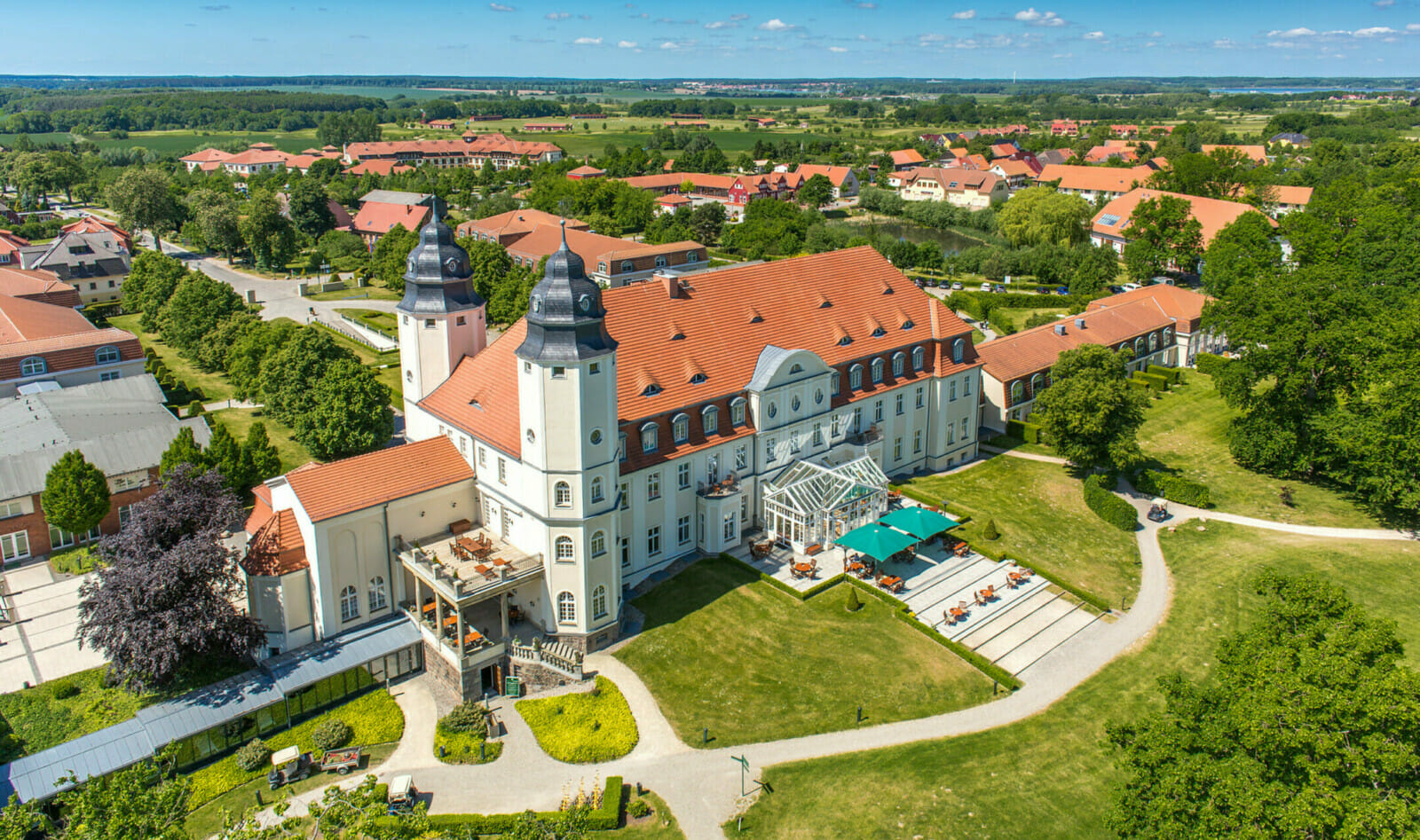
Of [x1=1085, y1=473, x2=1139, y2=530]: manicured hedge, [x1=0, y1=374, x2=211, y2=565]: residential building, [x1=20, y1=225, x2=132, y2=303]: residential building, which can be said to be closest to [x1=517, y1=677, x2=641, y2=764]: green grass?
A: [x1=0, y1=374, x2=211, y2=565]: residential building

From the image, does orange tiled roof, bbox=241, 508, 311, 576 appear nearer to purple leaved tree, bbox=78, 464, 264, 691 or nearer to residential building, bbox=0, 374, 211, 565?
purple leaved tree, bbox=78, 464, 264, 691

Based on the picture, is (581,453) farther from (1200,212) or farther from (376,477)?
(1200,212)

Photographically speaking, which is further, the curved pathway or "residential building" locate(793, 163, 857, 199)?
"residential building" locate(793, 163, 857, 199)

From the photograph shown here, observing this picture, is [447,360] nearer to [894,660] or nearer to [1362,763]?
[894,660]

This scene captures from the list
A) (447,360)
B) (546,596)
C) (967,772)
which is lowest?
(967,772)

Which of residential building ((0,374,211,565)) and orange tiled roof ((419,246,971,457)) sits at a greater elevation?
orange tiled roof ((419,246,971,457))

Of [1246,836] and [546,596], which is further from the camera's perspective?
[546,596]

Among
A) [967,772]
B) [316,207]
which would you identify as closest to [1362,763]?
[967,772]
